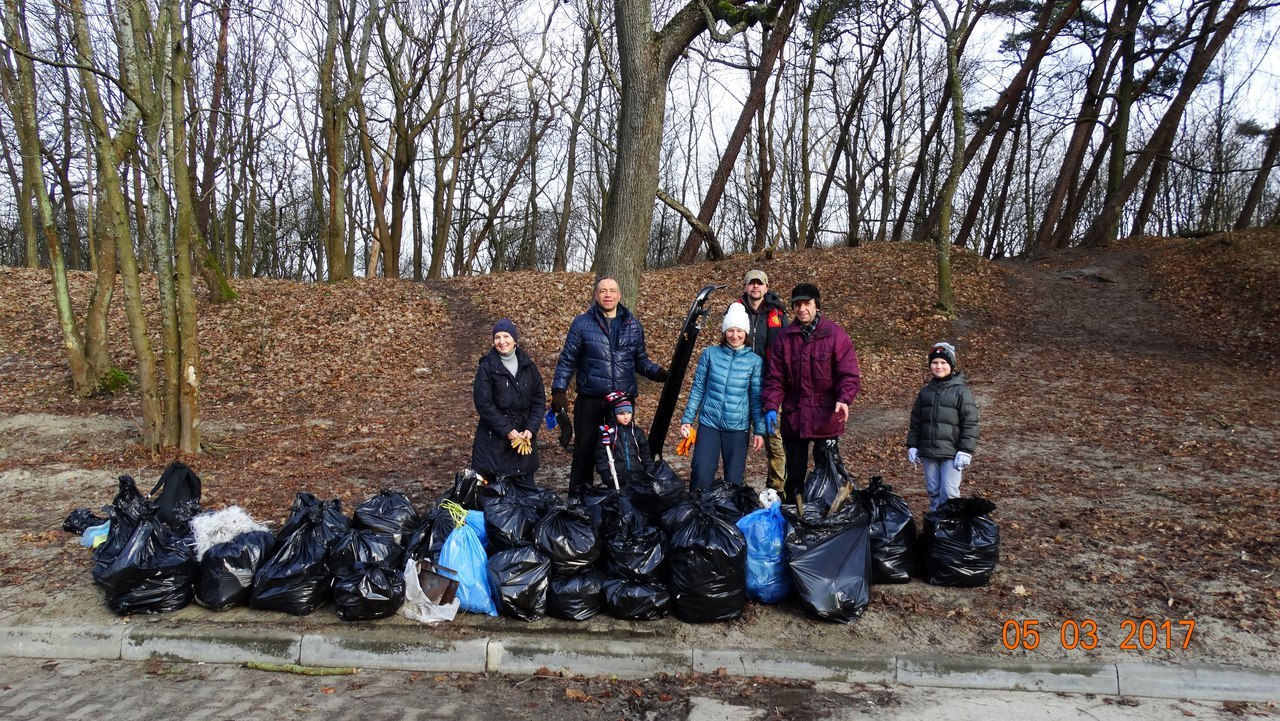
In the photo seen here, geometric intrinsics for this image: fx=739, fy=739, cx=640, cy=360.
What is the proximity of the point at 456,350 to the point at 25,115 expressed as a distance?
23.7 ft

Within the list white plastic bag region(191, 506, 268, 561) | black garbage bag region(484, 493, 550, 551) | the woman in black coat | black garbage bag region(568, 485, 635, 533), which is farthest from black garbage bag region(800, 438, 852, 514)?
white plastic bag region(191, 506, 268, 561)

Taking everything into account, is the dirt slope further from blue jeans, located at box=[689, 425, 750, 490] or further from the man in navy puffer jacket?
the man in navy puffer jacket

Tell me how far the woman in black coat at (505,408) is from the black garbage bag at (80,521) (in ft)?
9.69

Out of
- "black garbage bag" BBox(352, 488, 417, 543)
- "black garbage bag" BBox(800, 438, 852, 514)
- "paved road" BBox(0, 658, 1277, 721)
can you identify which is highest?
"black garbage bag" BBox(800, 438, 852, 514)

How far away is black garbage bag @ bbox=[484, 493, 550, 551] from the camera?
443 cm

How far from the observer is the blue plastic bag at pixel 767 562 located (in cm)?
430

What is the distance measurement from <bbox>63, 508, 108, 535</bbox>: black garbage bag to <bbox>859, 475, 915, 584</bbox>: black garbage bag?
5591 mm

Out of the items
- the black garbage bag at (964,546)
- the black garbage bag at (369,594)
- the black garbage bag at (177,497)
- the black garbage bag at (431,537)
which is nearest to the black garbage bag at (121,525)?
the black garbage bag at (177,497)

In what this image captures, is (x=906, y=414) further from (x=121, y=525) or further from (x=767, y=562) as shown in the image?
(x=121, y=525)

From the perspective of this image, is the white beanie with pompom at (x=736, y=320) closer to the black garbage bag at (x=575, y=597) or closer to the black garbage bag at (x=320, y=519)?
the black garbage bag at (x=575, y=597)

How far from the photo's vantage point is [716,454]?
18.4 feet

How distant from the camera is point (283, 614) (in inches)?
168

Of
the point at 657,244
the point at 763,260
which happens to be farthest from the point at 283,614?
the point at 657,244

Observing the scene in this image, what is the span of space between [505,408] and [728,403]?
5.56 feet
